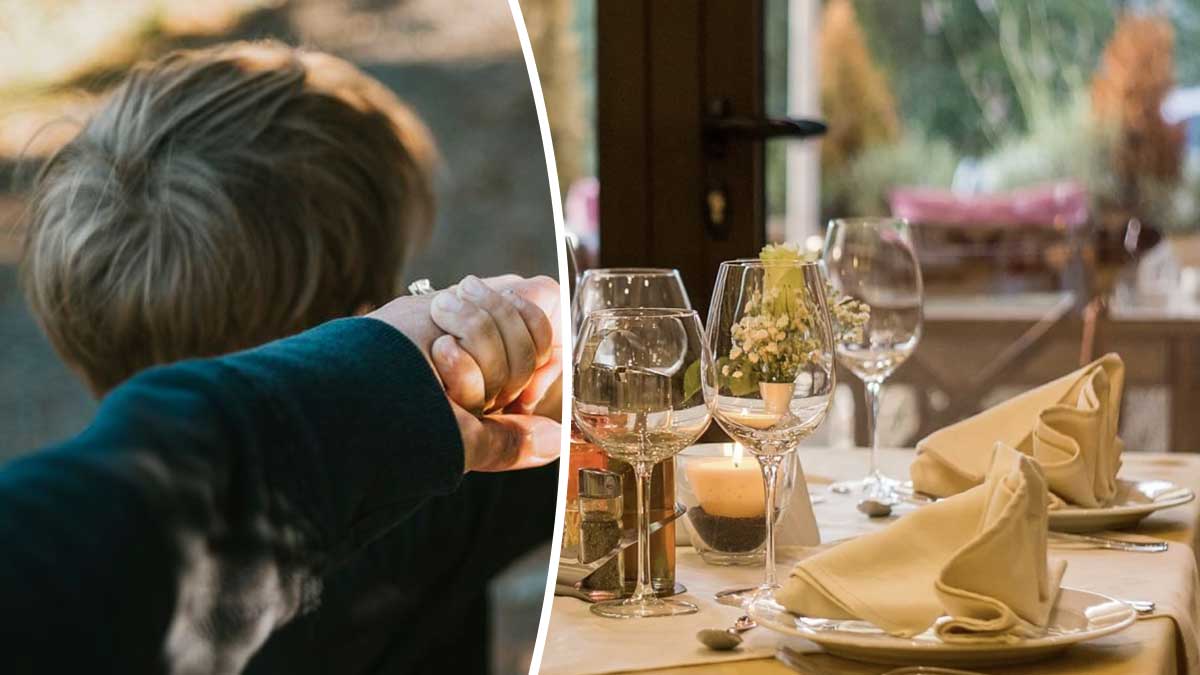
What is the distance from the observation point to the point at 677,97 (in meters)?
2.24

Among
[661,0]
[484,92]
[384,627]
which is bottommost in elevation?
[384,627]

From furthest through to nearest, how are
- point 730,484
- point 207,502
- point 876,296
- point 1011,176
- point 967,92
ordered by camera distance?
point 967,92
point 1011,176
point 876,296
point 730,484
point 207,502

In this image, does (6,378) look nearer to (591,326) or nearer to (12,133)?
(12,133)

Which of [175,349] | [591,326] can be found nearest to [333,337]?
[175,349]

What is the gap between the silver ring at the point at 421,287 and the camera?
0.30 m

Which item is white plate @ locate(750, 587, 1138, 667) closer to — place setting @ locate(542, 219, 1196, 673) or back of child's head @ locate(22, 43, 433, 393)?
place setting @ locate(542, 219, 1196, 673)

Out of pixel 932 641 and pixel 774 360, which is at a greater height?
pixel 774 360

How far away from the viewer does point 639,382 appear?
0.84 m

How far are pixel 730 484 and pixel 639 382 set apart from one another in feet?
0.71

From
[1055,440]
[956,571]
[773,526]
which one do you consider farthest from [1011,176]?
[956,571]

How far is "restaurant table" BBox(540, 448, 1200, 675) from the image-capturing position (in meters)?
0.79

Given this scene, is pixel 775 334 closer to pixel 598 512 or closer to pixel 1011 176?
pixel 598 512

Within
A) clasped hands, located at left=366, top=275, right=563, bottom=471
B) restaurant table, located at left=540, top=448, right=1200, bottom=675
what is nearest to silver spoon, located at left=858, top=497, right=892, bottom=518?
restaurant table, located at left=540, top=448, right=1200, bottom=675

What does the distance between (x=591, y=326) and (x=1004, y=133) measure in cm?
738
